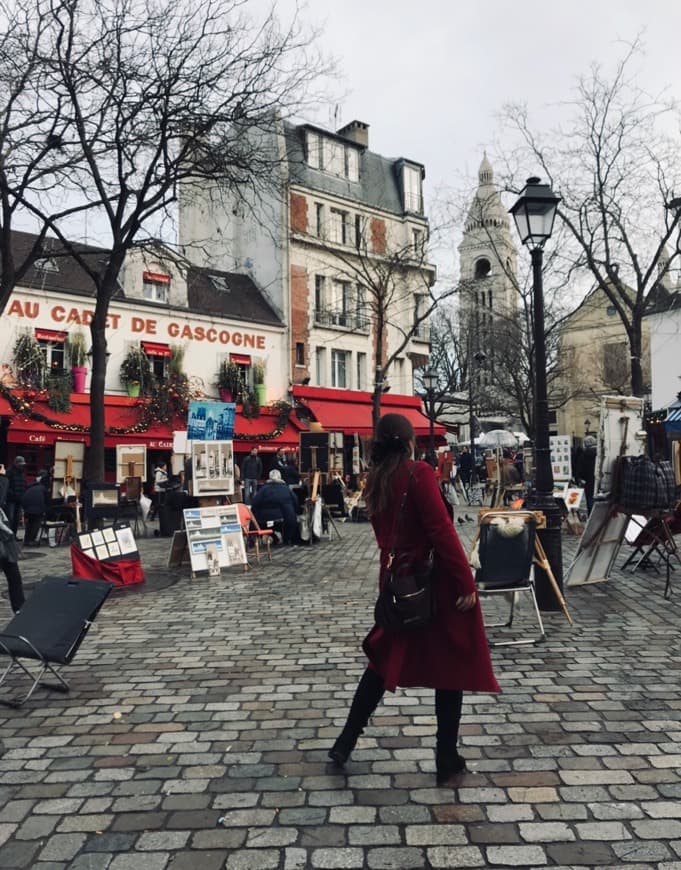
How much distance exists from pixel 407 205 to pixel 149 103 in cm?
2530

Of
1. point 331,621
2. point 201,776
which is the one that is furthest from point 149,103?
point 201,776

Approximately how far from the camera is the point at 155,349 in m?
25.6

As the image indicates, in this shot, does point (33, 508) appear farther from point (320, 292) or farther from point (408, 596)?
point (320, 292)

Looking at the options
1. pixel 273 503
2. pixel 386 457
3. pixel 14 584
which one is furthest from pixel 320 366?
pixel 386 457

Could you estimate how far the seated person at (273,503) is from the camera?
13.1 metres

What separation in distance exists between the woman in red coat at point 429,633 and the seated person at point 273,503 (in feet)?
31.4

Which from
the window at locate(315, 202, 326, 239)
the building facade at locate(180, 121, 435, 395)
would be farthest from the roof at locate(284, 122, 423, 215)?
the window at locate(315, 202, 326, 239)

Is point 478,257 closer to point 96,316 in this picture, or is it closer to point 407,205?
point 407,205

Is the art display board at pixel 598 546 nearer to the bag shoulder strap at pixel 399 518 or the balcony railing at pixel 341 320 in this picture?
the bag shoulder strap at pixel 399 518

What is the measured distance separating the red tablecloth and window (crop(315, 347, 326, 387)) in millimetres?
22391

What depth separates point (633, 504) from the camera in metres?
7.99

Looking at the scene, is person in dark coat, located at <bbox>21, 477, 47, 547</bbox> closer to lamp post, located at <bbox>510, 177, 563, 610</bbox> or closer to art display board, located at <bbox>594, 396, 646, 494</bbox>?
lamp post, located at <bbox>510, 177, 563, 610</bbox>

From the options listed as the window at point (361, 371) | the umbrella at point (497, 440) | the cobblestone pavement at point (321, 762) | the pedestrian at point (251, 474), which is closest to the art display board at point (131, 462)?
the pedestrian at point (251, 474)

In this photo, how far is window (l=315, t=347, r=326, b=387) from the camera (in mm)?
31548
